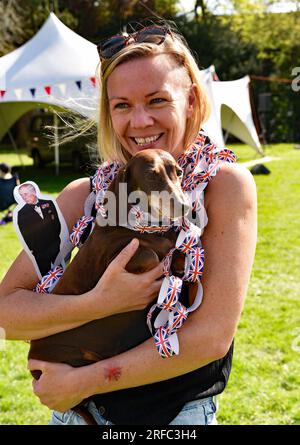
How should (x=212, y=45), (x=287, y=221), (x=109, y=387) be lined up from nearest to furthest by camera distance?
(x=109, y=387)
(x=287, y=221)
(x=212, y=45)

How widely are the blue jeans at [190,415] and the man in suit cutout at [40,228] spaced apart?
445 mm

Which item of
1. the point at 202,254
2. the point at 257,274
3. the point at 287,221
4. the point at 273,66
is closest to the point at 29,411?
the point at 202,254

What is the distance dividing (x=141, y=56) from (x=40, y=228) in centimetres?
61

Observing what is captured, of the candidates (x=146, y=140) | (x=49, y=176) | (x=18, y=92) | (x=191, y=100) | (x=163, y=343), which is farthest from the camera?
(x=49, y=176)

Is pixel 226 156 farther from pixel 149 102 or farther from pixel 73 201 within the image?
pixel 73 201

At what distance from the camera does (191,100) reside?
1.70 metres

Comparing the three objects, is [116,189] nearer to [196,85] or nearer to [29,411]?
[196,85]

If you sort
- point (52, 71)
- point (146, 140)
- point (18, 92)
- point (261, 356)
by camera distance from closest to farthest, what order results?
point (146, 140)
point (261, 356)
point (52, 71)
point (18, 92)

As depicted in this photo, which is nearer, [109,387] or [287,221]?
[109,387]

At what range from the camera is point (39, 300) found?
1539mm

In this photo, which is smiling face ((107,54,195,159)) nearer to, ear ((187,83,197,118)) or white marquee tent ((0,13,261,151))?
ear ((187,83,197,118))

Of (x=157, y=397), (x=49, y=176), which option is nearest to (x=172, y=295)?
(x=157, y=397)
